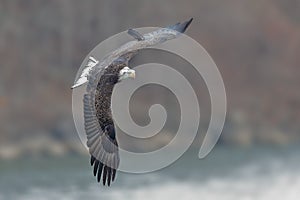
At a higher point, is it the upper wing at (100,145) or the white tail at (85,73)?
the white tail at (85,73)

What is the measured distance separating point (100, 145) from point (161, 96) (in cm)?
846

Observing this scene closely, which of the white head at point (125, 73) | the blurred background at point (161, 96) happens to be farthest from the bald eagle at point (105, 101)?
the blurred background at point (161, 96)

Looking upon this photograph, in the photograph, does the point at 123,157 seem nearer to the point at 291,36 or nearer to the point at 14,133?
the point at 14,133

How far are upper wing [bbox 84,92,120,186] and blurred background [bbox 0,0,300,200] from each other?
21.3 feet

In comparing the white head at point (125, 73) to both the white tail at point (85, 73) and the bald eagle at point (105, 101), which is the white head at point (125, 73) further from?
the white tail at point (85, 73)

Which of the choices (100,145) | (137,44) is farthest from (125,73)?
(100,145)

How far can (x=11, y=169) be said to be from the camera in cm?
1407

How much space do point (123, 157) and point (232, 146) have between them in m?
1.99

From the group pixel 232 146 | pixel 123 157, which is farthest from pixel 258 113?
pixel 123 157

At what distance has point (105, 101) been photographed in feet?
22.0

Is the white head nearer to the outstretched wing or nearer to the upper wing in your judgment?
the outstretched wing

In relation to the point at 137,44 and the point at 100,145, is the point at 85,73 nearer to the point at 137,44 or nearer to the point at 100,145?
the point at 137,44

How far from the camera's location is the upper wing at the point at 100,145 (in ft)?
21.8

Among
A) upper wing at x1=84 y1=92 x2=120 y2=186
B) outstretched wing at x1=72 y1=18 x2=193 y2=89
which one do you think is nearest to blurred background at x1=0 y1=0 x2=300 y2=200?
outstretched wing at x1=72 y1=18 x2=193 y2=89
